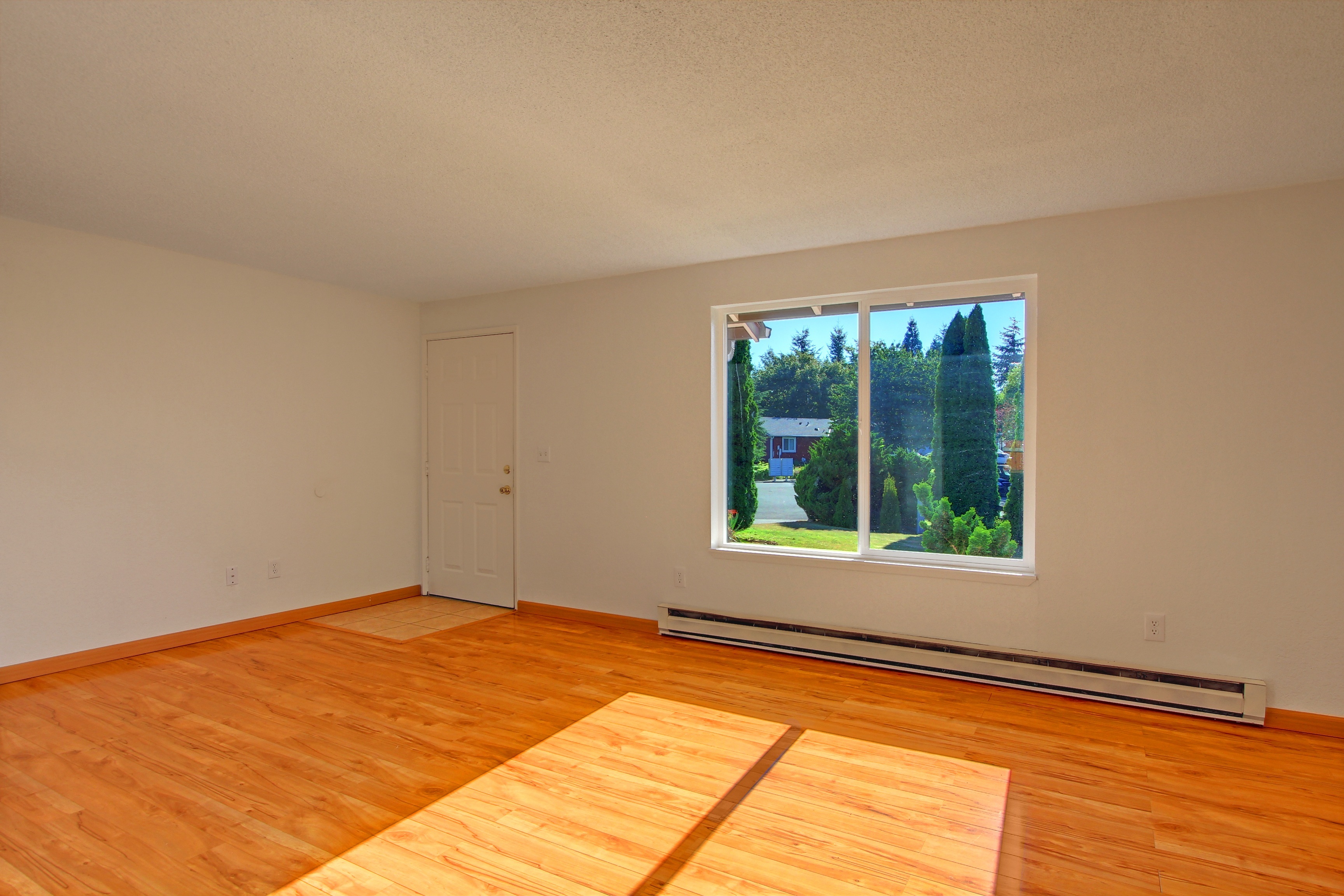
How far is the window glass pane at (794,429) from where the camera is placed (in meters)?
4.20

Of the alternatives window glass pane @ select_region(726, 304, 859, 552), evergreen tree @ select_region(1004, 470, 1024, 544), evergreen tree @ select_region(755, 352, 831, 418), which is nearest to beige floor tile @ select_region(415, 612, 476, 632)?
window glass pane @ select_region(726, 304, 859, 552)

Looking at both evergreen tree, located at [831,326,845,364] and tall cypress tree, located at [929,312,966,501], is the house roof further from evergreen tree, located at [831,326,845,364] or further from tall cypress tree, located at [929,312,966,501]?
tall cypress tree, located at [929,312,966,501]

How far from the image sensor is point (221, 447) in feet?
14.7

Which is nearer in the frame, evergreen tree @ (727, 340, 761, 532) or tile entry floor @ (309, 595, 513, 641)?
evergreen tree @ (727, 340, 761, 532)

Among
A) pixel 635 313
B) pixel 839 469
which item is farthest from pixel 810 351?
pixel 635 313

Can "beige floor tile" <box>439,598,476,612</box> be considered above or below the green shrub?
below

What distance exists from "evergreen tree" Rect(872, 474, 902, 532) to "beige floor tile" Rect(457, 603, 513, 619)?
280 cm

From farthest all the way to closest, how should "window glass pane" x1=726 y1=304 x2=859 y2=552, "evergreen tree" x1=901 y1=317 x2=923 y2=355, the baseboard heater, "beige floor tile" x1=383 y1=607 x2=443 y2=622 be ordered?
1. "beige floor tile" x1=383 y1=607 x2=443 y2=622
2. "window glass pane" x1=726 y1=304 x2=859 y2=552
3. "evergreen tree" x1=901 y1=317 x2=923 y2=355
4. the baseboard heater

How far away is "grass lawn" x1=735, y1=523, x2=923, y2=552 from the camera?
399cm

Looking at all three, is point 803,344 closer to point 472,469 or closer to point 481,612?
point 472,469

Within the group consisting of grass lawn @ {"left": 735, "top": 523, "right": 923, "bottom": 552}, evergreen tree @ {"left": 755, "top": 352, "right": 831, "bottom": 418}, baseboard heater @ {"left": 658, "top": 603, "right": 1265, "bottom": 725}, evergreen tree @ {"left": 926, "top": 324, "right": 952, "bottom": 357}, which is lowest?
baseboard heater @ {"left": 658, "top": 603, "right": 1265, "bottom": 725}

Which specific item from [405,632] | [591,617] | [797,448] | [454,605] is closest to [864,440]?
[797,448]

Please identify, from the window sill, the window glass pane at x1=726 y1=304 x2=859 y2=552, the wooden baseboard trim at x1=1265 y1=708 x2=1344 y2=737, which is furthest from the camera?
the window glass pane at x1=726 y1=304 x2=859 y2=552

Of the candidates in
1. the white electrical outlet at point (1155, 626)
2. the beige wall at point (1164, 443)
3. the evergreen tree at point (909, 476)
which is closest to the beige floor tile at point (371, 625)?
the beige wall at point (1164, 443)
